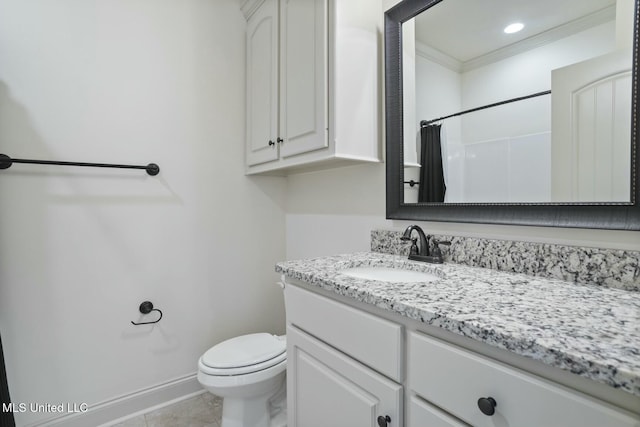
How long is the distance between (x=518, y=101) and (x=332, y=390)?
1098mm

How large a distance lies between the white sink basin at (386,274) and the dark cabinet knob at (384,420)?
17.5 inches

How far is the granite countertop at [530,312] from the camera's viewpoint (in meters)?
0.44

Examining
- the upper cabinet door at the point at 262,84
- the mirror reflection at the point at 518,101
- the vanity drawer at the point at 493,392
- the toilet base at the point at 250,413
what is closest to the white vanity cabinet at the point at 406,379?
the vanity drawer at the point at 493,392

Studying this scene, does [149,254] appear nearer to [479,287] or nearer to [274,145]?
[274,145]

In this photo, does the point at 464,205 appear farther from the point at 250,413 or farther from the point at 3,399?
the point at 3,399

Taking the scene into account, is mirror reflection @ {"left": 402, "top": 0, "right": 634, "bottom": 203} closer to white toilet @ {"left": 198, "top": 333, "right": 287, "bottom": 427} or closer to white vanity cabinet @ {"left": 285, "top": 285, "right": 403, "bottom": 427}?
white vanity cabinet @ {"left": 285, "top": 285, "right": 403, "bottom": 427}

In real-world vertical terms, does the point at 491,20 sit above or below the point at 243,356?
above

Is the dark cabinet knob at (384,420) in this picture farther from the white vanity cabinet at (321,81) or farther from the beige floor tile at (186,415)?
the beige floor tile at (186,415)

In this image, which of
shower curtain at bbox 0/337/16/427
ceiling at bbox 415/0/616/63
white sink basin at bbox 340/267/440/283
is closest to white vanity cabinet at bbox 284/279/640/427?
white sink basin at bbox 340/267/440/283

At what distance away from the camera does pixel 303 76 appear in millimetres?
1341

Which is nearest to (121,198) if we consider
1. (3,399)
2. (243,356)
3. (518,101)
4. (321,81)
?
(3,399)

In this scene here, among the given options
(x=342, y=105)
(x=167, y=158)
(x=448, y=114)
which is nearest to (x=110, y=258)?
(x=167, y=158)

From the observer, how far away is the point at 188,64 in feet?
5.54

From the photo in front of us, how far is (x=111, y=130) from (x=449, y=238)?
5.41 ft
